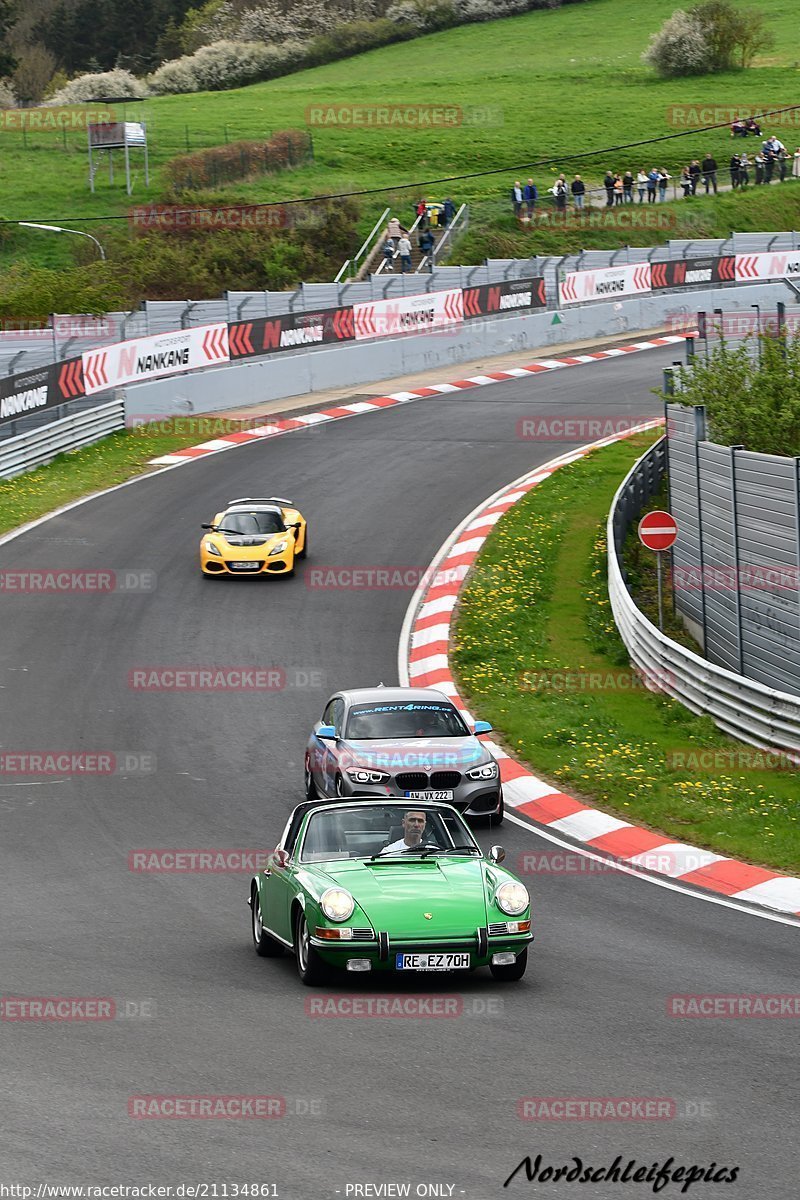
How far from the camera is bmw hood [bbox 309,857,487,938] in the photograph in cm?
1058

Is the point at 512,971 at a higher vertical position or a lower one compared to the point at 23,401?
lower

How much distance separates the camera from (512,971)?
35.7 ft

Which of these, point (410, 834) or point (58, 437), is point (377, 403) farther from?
point (410, 834)

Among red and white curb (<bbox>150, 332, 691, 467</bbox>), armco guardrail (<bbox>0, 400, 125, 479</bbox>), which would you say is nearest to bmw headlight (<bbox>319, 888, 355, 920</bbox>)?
armco guardrail (<bbox>0, 400, 125, 479</bbox>)

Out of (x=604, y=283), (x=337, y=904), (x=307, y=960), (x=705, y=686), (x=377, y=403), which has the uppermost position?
(x=604, y=283)

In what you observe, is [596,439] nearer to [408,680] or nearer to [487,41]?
[408,680]

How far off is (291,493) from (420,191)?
41.5m

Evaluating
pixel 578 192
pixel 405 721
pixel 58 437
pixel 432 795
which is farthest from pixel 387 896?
pixel 578 192

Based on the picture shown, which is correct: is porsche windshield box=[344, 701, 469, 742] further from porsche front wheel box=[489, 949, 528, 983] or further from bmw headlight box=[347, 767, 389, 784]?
porsche front wheel box=[489, 949, 528, 983]

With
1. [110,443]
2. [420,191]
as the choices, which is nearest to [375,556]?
[110,443]

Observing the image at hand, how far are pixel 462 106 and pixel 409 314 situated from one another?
49489 millimetres

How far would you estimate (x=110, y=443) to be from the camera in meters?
36.1

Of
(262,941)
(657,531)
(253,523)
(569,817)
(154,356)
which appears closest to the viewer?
(262,941)

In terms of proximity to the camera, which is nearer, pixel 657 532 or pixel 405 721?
pixel 405 721
